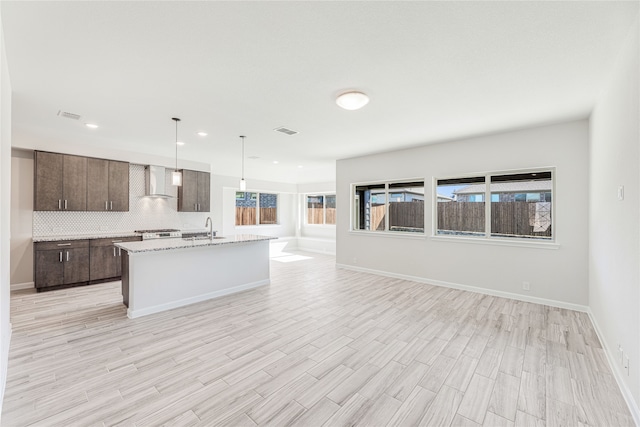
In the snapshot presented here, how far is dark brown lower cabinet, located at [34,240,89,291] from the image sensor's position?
4.60 metres

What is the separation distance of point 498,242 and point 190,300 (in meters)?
4.92

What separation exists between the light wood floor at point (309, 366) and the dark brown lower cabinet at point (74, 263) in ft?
1.82

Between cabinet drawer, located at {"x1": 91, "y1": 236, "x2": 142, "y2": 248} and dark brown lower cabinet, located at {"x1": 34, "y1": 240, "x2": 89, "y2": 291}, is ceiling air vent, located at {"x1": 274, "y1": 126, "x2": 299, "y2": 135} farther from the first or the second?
dark brown lower cabinet, located at {"x1": 34, "y1": 240, "x2": 89, "y2": 291}

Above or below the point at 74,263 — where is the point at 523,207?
above

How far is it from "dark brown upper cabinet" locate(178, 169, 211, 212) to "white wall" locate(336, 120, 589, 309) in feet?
12.8

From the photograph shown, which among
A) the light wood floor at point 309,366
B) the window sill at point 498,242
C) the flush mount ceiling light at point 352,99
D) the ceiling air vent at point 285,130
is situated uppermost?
the ceiling air vent at point 285,130

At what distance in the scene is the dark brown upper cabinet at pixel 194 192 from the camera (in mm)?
6598

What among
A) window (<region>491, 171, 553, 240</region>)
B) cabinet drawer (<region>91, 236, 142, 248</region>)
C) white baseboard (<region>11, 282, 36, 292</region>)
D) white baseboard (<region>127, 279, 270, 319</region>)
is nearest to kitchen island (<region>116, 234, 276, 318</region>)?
white baseboard (<region>127, 279, 270, 319</region>)

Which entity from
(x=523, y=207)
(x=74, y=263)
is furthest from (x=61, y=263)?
(x=523, y=207)

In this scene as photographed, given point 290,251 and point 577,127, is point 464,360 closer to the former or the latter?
point 577,127

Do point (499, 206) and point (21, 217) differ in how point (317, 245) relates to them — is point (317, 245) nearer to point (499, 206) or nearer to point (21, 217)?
point (499, 206)

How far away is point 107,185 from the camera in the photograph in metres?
5.52

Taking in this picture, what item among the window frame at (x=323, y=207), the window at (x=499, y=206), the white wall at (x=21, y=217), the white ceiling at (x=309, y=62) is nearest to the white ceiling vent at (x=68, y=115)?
the white ceiling at (x=309, y=62)

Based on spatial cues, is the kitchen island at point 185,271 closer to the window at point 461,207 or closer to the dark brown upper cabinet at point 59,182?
the dark brown upper cabinet at point 59,182
